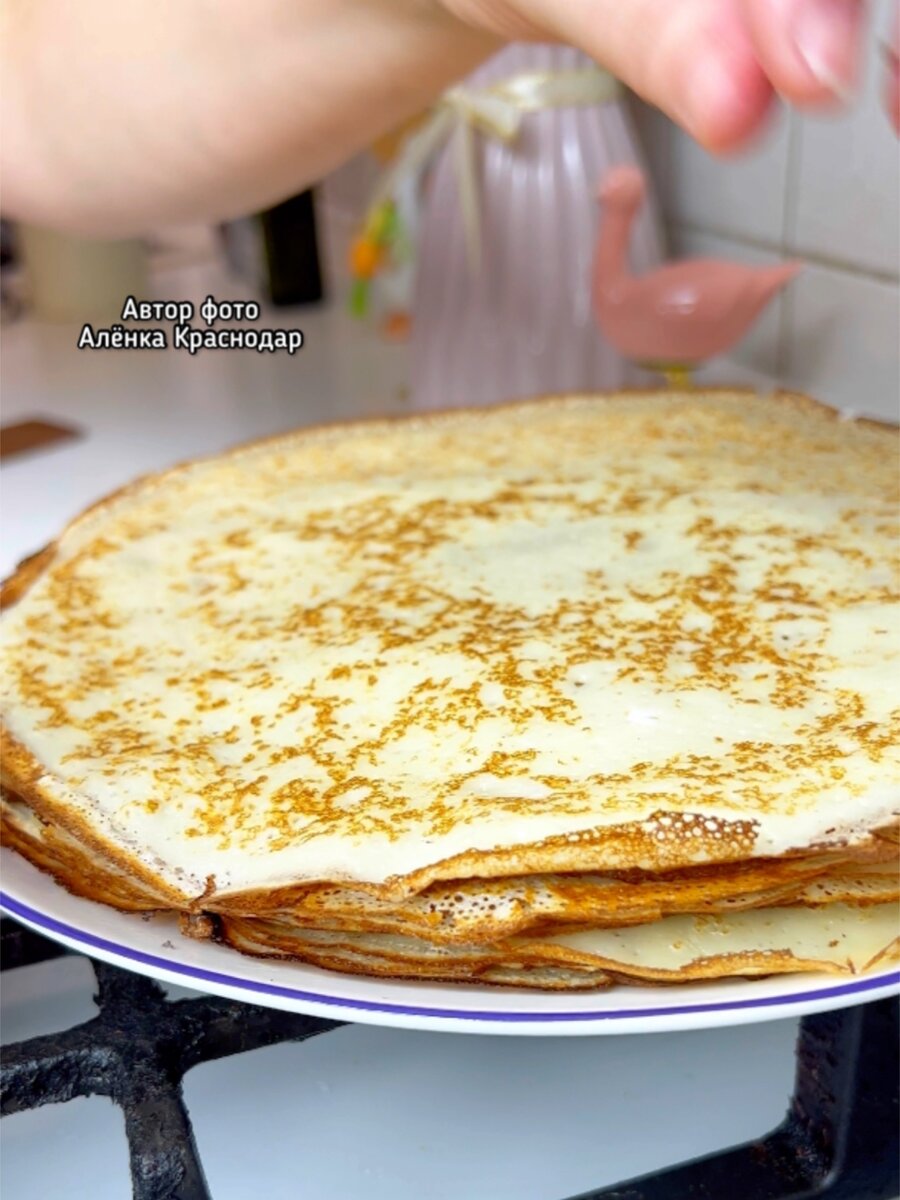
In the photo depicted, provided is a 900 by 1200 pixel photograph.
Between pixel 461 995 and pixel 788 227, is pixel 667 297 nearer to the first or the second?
pixel 788 227

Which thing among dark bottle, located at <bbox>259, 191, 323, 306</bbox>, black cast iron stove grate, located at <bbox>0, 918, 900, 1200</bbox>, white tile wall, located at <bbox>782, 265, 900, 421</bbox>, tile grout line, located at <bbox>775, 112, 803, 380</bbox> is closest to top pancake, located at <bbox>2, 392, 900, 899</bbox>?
black cast iron stove grate, located at <bbox>0, 918, 900, 1200</bbox>

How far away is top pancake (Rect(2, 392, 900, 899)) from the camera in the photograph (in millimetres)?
580

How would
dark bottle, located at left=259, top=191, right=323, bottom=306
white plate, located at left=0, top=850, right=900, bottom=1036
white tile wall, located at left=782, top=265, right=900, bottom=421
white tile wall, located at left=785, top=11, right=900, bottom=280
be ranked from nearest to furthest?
white plate, located at left=0, top=850, right=900, bottom=1036 → white tile wall, located at left=785, top=11, right=900, bottom=280 → white tile wall, located at left=782, top=265, right=900, bottom=421 → dark bottle, located at left=259, top=191, right=323, bottom=306

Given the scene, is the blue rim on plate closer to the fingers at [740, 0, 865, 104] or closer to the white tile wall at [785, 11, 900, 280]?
the fingers at [740, 0, 865, 104]

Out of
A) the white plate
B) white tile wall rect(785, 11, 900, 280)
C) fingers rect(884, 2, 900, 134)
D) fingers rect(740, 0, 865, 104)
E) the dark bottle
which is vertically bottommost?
the dark bottle

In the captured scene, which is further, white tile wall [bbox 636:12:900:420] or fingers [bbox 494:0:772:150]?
white tile wall [bbox 636:12:900:420]

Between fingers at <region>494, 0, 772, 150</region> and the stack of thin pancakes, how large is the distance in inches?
11.2

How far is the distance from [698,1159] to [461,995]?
17 centimetres

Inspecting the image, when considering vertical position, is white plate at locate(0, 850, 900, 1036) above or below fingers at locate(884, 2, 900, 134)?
below

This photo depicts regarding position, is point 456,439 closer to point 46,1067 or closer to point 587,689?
point 587,689

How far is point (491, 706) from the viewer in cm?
68

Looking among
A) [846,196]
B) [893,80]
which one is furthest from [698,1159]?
[846,196]

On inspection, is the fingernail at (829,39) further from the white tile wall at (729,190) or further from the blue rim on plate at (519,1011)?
the white tile wall at (729,190)

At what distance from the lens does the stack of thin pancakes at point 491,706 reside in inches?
21.9
